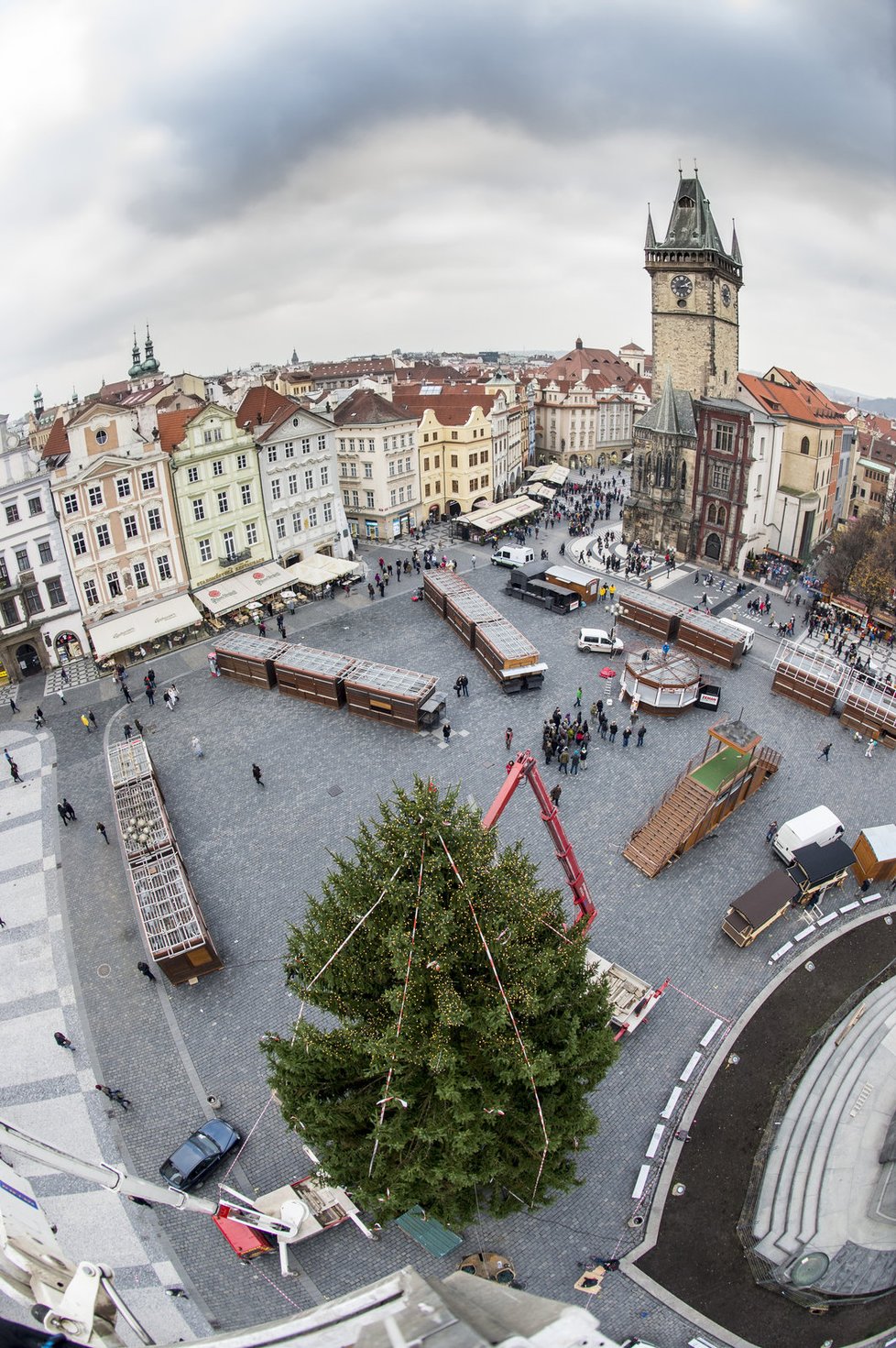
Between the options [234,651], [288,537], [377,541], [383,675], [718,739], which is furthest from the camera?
[377,541]

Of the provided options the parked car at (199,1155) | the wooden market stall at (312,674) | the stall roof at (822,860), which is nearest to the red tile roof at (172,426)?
the wooden market stall at (312,674)

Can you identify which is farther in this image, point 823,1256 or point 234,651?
point 234,651

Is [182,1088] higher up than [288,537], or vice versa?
[288,537]

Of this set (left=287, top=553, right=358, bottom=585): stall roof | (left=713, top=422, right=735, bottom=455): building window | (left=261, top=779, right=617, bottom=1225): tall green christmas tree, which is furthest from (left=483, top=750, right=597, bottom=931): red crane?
(left=713, top=422, right=735, bottom=455): building window

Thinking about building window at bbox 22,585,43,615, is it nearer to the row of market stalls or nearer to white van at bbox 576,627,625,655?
the row of market stalls

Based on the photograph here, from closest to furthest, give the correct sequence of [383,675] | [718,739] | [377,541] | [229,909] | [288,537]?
[229,909], [718,739], [383,675], [288,537], [377,541]

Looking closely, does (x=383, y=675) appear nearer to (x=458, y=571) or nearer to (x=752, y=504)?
(x=458, y=571)

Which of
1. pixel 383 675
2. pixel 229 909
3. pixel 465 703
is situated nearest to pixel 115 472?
pixel 383 675

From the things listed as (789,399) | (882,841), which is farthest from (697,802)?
(789,399)
